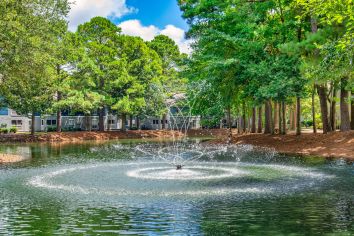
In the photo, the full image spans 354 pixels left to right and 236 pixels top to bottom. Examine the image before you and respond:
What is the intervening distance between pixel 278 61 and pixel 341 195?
19.0 meters

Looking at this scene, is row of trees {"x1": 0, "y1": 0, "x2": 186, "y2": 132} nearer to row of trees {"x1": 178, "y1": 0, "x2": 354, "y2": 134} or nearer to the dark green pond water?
row of trees {"x1": 178, "y1": 0, "x2": 354, "y2": 134}

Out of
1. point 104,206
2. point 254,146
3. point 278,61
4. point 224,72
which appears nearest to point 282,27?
point 278,61

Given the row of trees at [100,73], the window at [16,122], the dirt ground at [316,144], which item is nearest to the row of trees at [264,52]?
the dirt ground at [316,144]

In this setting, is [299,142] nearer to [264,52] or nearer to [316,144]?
[316,144]

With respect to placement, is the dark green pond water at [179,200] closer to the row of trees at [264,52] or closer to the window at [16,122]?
the row of trees at [264,52]

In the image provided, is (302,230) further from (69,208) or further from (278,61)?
(278,61)

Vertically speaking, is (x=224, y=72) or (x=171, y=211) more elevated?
(x=224, y=72)

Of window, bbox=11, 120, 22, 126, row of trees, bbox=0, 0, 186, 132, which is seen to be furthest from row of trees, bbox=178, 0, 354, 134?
window, bbox=11, 120, 22, 126

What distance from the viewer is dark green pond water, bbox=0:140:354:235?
10.0 metres

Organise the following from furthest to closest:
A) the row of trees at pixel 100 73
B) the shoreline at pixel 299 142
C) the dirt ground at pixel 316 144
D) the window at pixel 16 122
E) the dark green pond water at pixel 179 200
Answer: the window at pixel 16 122
the row of trees at pixel 100 73
the shoreline at pixel 299 142
the dirt ground at pixel 316 144
the dark green pond water at pixel 179 200

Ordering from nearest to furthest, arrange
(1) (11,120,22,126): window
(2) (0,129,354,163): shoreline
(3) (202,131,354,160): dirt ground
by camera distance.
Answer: (3) (202,131,354,160): dirt ground → (2) (0,129,354,163): shoreline → (1) (11,120,22,126): window

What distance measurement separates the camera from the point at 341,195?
1383cm

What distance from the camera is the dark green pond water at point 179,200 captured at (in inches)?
395

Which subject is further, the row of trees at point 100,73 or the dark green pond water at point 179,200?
the row of trees at point 100,73
